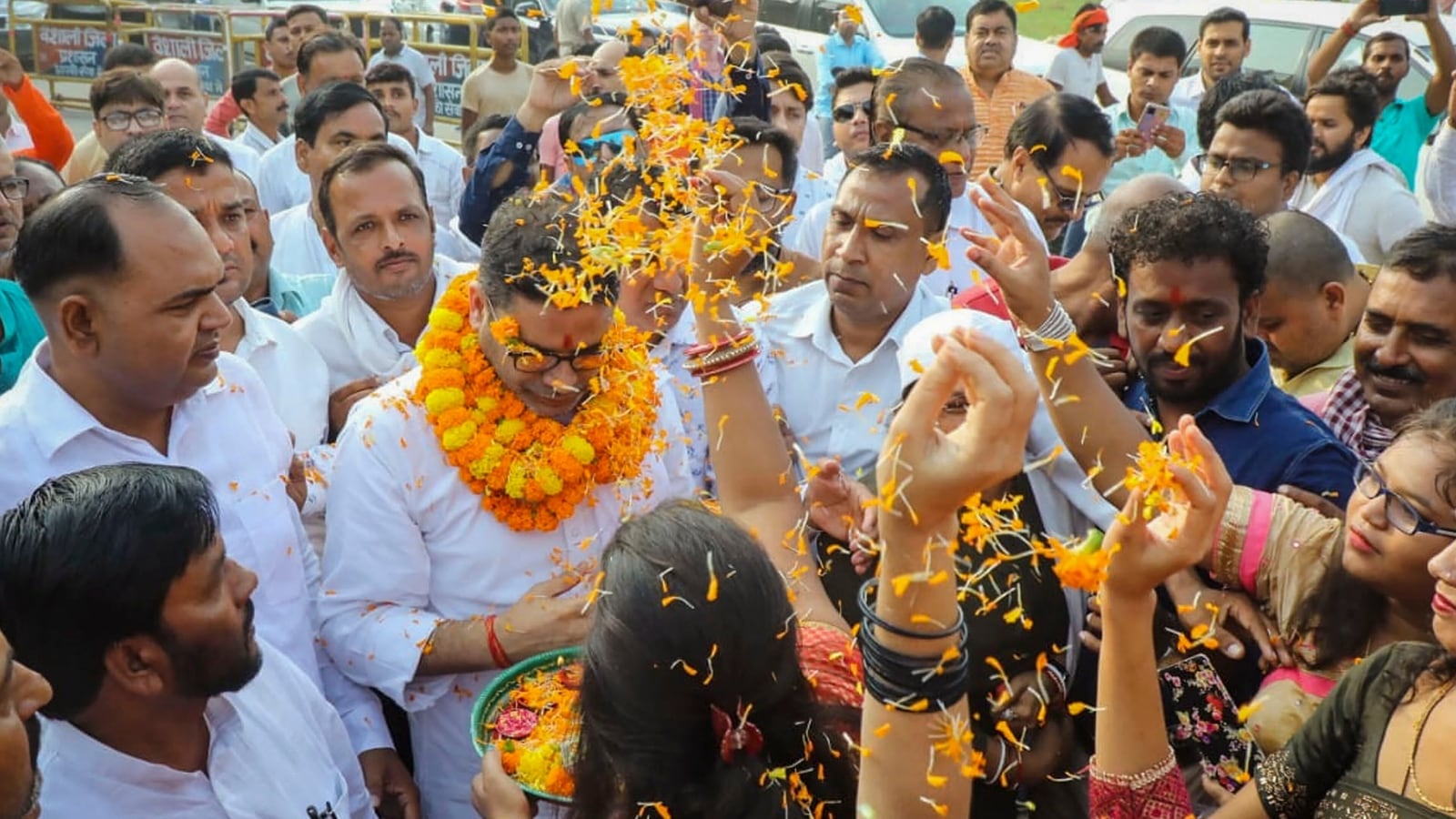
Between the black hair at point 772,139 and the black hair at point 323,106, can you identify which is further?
the black hair at point 323,106

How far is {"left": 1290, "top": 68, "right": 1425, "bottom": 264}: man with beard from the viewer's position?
6.47 m

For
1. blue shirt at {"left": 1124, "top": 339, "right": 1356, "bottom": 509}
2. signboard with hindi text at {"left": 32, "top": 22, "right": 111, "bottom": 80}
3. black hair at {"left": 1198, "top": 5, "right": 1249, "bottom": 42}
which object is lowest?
signboard with hindi text at {"left": 32, "top": 22, "right": 111, "bottom": 80}

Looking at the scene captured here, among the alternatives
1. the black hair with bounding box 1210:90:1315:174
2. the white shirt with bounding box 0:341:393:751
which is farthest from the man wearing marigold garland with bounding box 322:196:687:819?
the black hair with bounding box 1210:90:1315:174

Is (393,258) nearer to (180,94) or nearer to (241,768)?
(241,768)

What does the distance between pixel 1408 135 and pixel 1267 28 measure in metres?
3.63

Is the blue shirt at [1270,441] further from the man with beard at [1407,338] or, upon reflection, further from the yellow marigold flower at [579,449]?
the yellow marigold flower at [579,449]

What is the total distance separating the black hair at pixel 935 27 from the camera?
9.71 m

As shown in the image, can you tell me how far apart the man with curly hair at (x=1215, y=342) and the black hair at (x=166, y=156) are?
10.3 ft

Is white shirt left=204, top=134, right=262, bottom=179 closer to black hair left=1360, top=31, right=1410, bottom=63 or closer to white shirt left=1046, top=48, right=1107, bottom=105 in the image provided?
white shirt left=1046, top=48, right=1107, bottom=105

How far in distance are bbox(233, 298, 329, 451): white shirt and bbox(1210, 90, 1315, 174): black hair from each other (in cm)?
418

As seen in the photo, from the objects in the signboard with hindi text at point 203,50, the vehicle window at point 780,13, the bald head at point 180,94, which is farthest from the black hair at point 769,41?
the signboard with hindi text at point 203,50

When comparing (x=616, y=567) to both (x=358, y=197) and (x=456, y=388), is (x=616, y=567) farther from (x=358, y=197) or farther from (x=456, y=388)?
(x=358, y=197)

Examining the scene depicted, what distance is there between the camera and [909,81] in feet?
A: 20.5

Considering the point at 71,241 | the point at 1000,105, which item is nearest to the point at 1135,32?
the point at 1000,105
